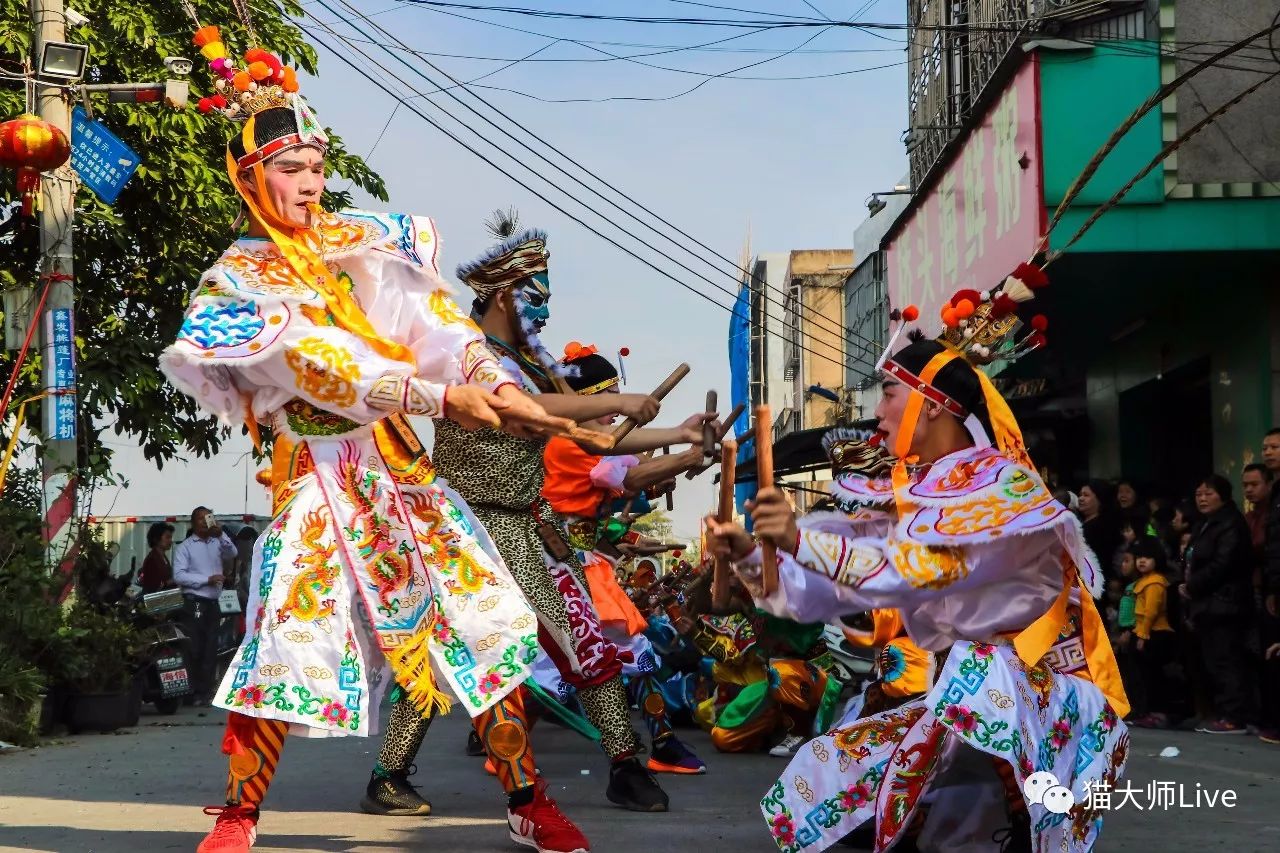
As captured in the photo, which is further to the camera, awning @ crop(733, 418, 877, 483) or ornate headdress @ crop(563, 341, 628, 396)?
awning @ crop(733, 418, 877, 483)

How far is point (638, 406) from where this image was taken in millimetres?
4250

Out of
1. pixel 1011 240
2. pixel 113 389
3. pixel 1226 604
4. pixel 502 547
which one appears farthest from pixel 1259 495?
pixel 113 389

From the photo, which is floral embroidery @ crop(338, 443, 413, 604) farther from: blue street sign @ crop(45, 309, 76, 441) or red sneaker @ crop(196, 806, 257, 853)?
blue street sign @ crop(45, 309, 76, 441)

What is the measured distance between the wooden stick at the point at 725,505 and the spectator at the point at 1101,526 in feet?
25.9

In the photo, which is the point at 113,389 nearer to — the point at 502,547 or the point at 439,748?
the point at 439,748

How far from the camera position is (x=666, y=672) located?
9805 millimetres

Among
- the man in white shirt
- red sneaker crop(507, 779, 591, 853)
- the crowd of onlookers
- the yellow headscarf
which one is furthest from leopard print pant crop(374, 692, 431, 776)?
the man in white shirt

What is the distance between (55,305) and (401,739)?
6.12 m

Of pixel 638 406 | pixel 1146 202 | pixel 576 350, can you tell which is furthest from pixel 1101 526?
pixel 638 406

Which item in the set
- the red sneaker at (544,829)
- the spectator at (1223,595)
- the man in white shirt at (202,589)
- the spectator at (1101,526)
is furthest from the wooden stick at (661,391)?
the man in white shirt at (202,589)

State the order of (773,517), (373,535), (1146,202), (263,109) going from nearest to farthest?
(773,517) → (373,535) → (263,109) → (1146,202)

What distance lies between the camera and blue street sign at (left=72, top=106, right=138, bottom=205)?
410 inches

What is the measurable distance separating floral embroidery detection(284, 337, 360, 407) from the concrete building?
5.64m

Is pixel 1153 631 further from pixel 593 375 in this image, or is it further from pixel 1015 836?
pixel 1015 836
